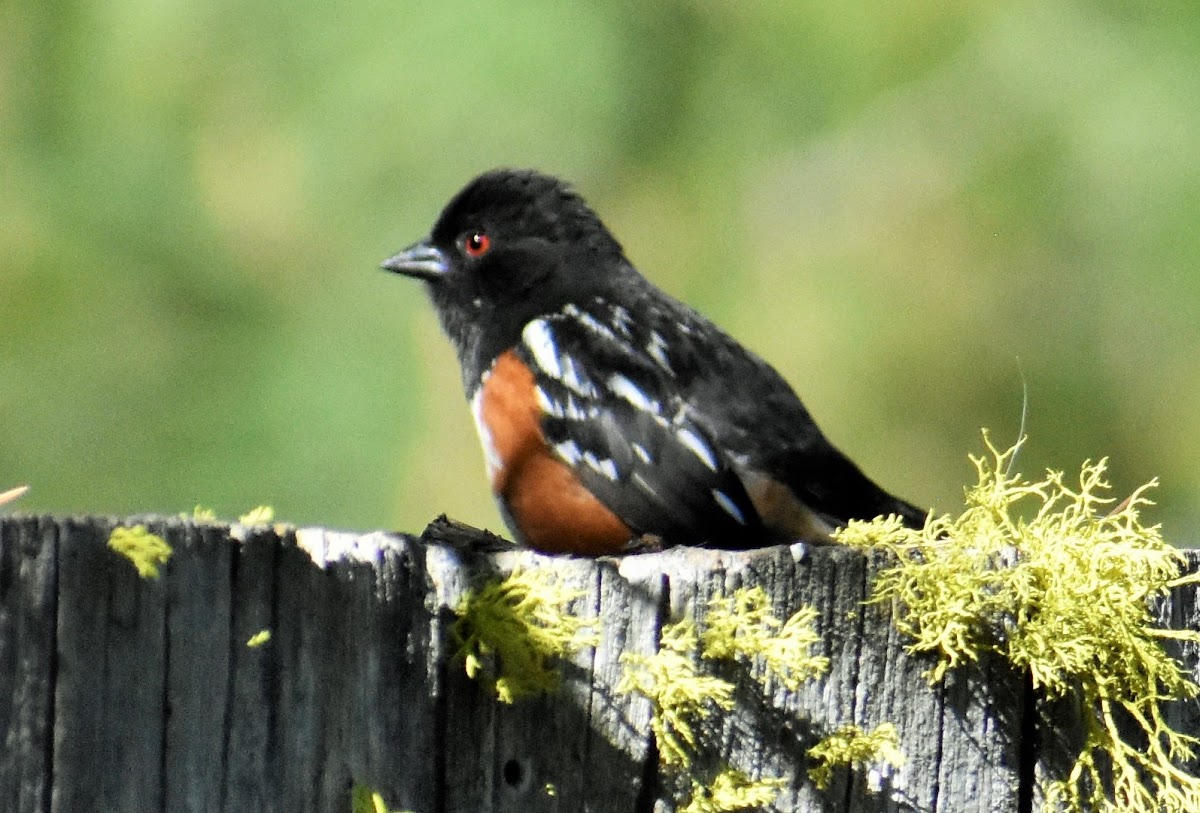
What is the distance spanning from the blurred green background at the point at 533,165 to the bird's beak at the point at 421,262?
0.91 m

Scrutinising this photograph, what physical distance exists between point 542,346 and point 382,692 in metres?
2.27

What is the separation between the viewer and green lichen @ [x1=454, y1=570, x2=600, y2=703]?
1.86 metres

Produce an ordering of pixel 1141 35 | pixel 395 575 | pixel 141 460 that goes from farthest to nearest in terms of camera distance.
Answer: pixel 1141 35
pixel 141 460
pixel 395 575

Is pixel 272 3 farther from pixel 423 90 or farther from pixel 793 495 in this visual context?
pixel 793 495

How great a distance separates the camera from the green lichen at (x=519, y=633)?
6.09 feet

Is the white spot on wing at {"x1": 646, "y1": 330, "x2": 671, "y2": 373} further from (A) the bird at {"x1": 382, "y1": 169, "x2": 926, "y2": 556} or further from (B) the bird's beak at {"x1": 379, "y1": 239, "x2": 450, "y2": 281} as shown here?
(B) the bird's beak at {"x1": 379, "y1": 239, "x2": 450, "y2": 281}

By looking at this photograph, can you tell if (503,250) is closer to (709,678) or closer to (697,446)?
(697,446)

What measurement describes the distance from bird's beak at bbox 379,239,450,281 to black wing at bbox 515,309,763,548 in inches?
29.8

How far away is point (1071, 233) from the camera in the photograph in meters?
5.97

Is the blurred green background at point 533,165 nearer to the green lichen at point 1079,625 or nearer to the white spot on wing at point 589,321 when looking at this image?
the white spot on wing at point 589,321

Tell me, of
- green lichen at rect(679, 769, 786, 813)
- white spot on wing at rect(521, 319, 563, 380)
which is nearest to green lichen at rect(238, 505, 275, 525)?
green lichen at rect(679, 769, 786, 813)

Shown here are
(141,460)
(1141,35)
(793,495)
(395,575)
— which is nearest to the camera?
(395,575)

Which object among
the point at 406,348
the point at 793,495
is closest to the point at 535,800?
the point at 793,495

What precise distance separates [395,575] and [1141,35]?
5136 mm
